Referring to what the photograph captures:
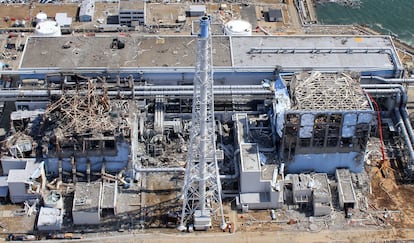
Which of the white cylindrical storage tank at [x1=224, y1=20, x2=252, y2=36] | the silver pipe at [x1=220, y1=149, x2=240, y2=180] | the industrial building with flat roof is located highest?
the white cylindrical storage tank at [x1=224, y1=20, x2=252, y2=36]

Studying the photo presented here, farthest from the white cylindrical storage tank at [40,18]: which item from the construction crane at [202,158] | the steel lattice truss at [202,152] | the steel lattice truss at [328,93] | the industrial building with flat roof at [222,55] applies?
the steel lattice truss at [328,93]

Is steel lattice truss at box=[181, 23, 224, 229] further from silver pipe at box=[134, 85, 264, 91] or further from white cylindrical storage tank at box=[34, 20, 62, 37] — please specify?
white cylindrical storage tank at box=[34, 20, 62, 37]

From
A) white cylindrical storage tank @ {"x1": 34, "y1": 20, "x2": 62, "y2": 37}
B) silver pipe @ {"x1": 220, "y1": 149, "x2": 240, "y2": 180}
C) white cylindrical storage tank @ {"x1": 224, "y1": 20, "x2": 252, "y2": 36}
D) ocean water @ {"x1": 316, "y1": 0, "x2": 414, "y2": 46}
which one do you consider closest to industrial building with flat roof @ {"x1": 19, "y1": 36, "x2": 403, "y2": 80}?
white cylindrical storage tank @ {"x1": 224, "y1": 20, "x2": 252, "y2": 36}

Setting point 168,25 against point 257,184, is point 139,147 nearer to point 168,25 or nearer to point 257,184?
point 257,184

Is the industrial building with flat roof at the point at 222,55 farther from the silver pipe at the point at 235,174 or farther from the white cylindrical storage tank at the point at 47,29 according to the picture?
the silver pipe at the point at 235,174

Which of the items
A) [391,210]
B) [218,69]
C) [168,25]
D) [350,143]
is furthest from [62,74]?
[391,210]

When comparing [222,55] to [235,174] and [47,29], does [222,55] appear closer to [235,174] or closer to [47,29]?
[235,174]
